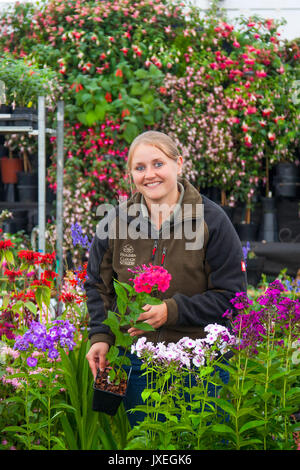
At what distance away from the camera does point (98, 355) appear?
1.83 metres

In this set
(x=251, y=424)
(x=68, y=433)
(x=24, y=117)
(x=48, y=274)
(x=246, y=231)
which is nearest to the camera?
(x=251, y=424)

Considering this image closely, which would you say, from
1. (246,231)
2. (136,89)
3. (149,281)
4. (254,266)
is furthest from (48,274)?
(246,231)

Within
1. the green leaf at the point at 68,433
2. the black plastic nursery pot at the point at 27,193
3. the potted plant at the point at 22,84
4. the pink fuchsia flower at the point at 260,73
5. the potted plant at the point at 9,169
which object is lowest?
the green leaf at the point at 68,433

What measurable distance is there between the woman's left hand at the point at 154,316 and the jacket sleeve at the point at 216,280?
0.05 metres

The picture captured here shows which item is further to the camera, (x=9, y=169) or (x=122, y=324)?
(x=9, y=169)

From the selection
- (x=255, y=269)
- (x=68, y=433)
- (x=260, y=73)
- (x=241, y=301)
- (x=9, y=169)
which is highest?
(x=260, y=73)

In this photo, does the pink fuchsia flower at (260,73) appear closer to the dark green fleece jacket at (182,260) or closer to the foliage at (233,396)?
the dark green fleece jacket at (182,260)

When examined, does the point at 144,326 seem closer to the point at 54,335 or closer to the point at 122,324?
the point at 122,324

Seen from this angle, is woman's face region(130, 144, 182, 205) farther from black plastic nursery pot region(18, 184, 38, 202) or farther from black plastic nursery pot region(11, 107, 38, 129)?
black plastic nursery pot region(18, 184, 38, 202)

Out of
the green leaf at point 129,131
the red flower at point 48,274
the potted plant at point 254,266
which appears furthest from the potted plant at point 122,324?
the green leaf at point 129,131

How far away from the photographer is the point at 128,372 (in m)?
1.85

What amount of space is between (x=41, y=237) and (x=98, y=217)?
184cm

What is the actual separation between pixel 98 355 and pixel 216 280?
42cm

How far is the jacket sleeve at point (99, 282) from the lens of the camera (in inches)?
76.5
